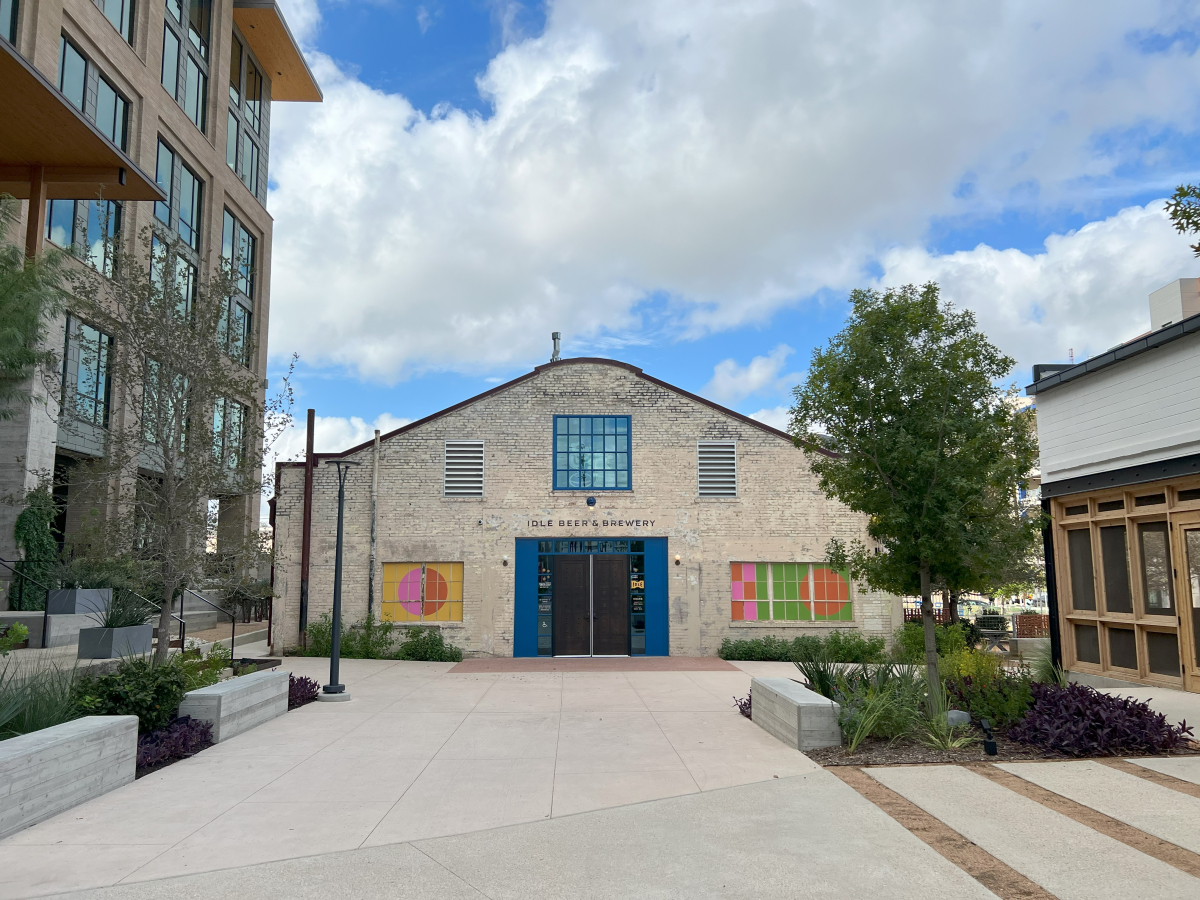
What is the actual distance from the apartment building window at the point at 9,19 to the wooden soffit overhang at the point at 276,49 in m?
13.4

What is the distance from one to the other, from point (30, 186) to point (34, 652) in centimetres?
779

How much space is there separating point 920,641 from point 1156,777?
35.2ft

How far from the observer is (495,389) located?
68.0ft

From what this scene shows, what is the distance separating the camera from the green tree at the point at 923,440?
30.8 ft

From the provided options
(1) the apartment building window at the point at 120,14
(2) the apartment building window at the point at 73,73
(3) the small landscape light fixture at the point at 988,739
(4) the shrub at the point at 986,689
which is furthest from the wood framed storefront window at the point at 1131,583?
(1) the apartment building window at the point at 120,14

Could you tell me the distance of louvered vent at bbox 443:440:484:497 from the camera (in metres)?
20.3

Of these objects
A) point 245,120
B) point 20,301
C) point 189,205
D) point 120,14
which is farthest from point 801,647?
point 245,120

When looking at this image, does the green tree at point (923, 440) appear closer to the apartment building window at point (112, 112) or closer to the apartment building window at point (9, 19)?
the apartment building window at point (9, 19)

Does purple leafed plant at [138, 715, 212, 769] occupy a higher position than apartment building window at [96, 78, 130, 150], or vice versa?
apartment building window at [96, 78, 130, 150]

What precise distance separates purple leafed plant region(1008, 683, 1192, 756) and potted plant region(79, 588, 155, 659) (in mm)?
12465

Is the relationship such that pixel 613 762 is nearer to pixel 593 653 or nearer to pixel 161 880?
pixel 161 880

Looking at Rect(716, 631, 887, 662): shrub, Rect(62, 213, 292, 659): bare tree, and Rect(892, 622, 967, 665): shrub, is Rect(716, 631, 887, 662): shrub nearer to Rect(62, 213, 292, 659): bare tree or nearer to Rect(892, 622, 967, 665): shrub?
Rect(892, 622, 967, 665): shrub

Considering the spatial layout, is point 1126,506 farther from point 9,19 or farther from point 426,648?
point 9,19

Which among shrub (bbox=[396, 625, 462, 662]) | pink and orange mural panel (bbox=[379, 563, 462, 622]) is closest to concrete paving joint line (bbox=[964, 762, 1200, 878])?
shrub (bbox=[396, 625, 462, 662])
